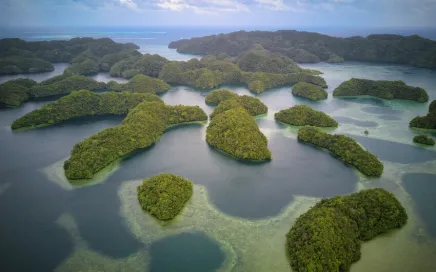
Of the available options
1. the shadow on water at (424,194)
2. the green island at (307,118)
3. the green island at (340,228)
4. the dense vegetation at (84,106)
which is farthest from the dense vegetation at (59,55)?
the shadow on water at (424,194)

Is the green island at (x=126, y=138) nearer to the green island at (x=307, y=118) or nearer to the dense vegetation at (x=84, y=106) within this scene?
the dense vegetation at (x=84, y=106)

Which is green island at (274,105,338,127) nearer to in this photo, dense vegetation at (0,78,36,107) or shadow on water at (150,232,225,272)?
shadow on water at (150,232,225,272)

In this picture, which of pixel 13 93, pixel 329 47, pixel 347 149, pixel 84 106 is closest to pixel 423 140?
pixel 347 149

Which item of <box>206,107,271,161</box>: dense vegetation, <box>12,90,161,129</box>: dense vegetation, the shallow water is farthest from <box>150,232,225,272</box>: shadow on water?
<box>12,90,161,129</box>: dense vegetation

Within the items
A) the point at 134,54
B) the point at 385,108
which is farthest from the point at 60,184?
the point at 134,54

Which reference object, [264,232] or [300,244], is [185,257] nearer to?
[264,232]

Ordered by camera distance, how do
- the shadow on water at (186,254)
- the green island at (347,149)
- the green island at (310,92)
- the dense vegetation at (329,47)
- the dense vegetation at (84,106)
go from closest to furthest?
the shadow on water at (186,254) → the green island at (347,149) → the dense vegetation at (84,106) → the green island at (310,92) → the dense vegetation at (329,47)
